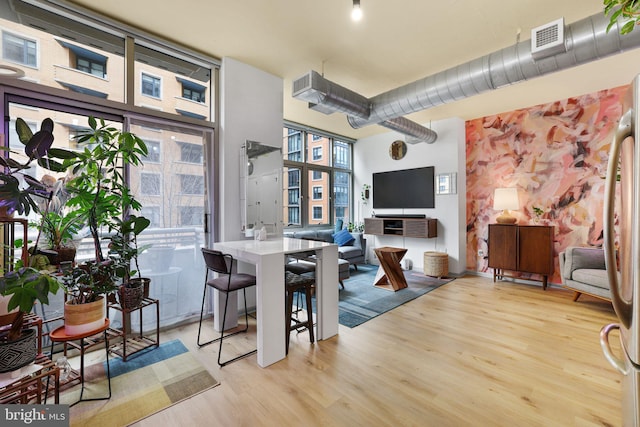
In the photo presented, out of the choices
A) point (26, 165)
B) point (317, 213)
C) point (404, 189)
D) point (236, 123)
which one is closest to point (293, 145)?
point (317, 213)

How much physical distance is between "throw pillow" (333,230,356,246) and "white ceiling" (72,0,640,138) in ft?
9.43

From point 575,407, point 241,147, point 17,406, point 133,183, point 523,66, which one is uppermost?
point 523,66

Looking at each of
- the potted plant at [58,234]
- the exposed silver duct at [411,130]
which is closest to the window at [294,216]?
the exposed silver duct at [411,130]

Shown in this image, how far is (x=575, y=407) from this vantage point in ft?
5.89

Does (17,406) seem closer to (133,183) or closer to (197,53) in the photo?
(133,183)

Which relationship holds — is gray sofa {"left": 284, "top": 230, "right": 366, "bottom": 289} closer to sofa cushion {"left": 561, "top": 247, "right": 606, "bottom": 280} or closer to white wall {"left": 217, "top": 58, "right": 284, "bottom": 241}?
white wall {"left": 217, "top": 58, "right": 284, "bottom": 241}

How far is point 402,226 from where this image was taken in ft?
18.8

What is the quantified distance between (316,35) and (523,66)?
1943 mm

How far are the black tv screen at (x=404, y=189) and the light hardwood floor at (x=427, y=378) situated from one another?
2805mm

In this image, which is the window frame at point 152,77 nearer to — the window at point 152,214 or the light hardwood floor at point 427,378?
the window at point 152,214

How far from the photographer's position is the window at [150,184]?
2.78m

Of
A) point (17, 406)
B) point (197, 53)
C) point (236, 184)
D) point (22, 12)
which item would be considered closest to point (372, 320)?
point (236, 184)

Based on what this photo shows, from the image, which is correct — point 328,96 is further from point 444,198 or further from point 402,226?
point 402,226

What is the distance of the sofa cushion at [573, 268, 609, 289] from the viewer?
330 centimetres
